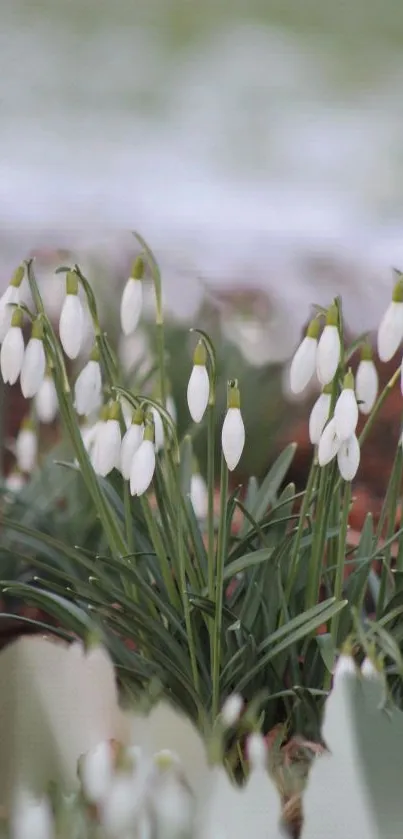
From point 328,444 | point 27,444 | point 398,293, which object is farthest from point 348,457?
point 27,444

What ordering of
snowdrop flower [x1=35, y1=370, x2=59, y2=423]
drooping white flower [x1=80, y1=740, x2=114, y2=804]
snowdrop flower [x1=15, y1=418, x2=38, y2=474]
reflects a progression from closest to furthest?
drooping white flower [x1=80, y1=740, x2=114, y2=804], snowdrop flower [x1=35, y1=370, x2=59, y2=423], snowdrop flower [x1=15, y1=418, x2=38, y2=474]

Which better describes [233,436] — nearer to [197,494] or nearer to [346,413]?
[346,413]

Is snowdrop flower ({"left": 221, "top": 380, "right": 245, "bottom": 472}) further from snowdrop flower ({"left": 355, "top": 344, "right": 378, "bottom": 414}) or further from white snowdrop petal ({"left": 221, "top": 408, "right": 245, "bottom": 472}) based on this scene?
snowdrop flower ({"left": 355, "top": 344, "right": 378, "bottom": 414})

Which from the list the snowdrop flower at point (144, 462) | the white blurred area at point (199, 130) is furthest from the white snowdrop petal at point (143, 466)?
the white blurred area at point (199, 130)

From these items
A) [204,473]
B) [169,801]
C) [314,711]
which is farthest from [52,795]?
[204,473]

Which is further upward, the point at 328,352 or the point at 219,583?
the point at 328,352

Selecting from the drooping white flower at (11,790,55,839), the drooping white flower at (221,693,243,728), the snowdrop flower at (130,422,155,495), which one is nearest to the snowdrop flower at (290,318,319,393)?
the snowdrop flower at (130,422,155,495)
